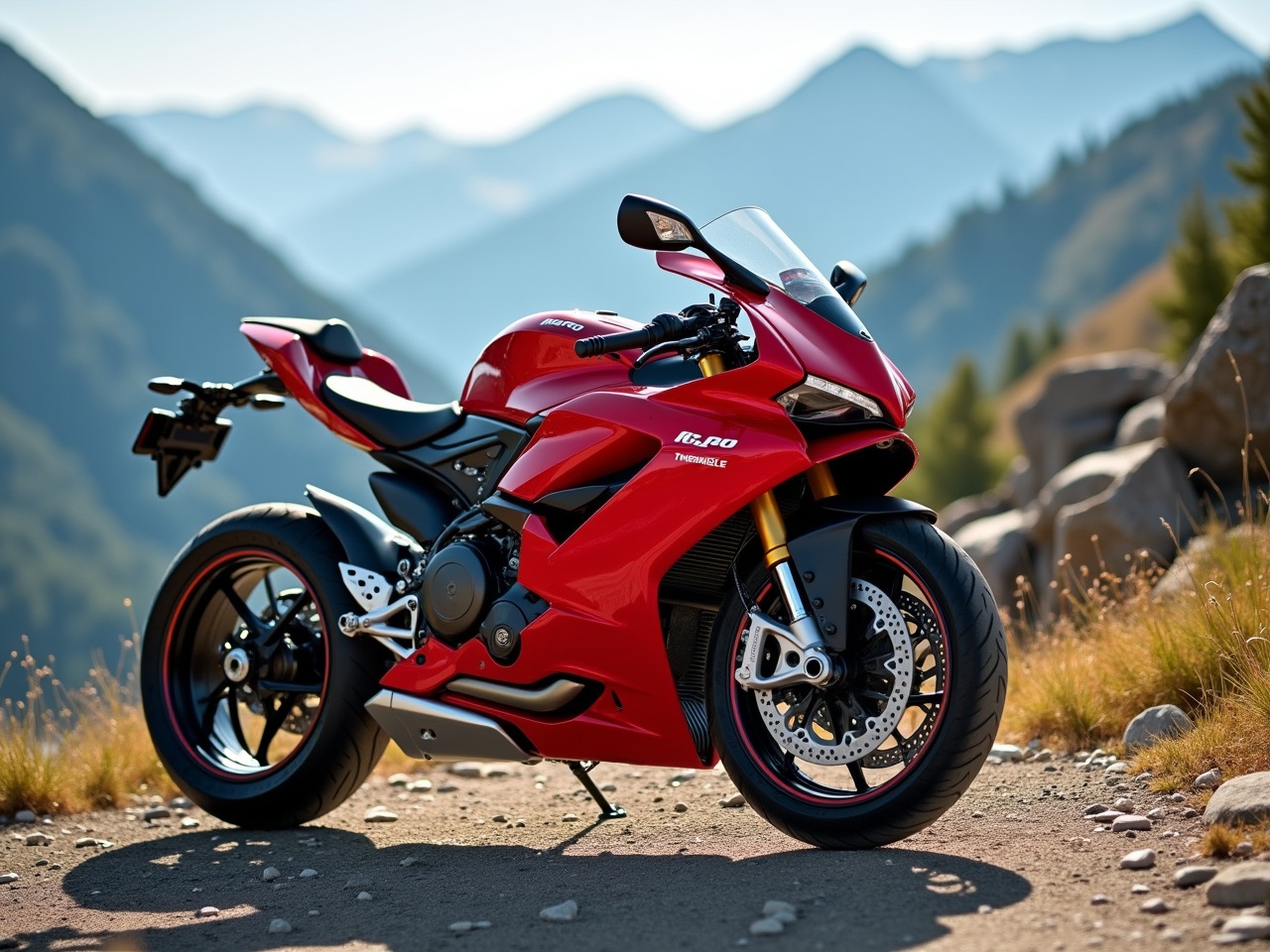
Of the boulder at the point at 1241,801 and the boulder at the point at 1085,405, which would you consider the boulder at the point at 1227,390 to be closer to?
the boulder at the point at 1241,801

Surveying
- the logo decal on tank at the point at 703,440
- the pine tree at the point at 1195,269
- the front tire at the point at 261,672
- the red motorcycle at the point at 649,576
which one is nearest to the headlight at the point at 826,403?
the red motorcycle at the point at 649,576

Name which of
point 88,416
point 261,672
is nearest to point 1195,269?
point 261,672

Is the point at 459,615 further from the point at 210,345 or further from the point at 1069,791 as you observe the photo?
the point at 210,345

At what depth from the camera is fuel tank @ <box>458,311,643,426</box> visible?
4820mm

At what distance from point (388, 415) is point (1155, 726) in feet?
10.8

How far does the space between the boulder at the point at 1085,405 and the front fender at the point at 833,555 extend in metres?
12.3

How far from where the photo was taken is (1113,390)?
15.8 meters

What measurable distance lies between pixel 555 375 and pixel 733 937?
2.20m

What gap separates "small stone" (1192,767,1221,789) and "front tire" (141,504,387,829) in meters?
3.03

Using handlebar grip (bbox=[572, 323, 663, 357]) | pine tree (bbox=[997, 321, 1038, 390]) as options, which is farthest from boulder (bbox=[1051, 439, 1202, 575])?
pine tree (bbox=[997, 321, 1038, 390])

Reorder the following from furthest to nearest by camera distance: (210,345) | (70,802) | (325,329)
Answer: (210,345), (70,802), (325,329)

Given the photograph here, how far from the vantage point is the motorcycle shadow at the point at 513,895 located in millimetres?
3551

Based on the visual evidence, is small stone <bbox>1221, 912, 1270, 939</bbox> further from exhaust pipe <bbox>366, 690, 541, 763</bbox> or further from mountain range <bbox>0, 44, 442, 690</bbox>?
mountain range <bbox>0, 44, 442, 690</bbox>

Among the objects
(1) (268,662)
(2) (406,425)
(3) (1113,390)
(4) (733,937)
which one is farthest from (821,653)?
(3) (1113,390)
